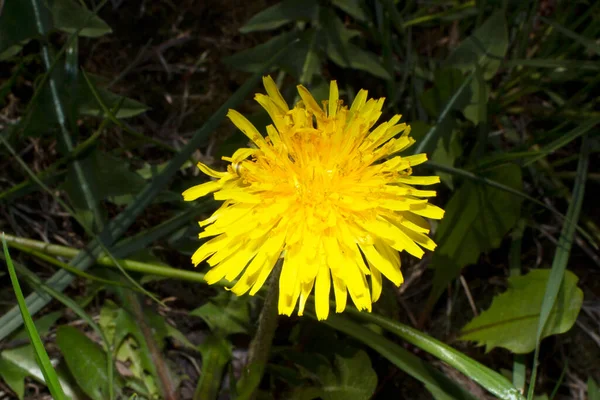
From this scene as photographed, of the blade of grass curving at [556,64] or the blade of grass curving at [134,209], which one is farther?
the blade of grass curving at [556,64]

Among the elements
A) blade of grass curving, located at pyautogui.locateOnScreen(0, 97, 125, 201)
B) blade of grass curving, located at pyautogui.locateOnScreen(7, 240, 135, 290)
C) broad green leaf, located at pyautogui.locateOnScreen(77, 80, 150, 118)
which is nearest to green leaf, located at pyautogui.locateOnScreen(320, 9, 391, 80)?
broad green leaf, located at pyautogui.locateOnScreen(77, 80, 150, 118)

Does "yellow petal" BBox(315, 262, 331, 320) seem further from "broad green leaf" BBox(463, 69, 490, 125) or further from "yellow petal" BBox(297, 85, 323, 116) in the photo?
"broad green leaf" BBox(463, 69, 490, 125)

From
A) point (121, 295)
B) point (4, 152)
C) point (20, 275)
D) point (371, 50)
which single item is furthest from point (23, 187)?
point (371, 50)

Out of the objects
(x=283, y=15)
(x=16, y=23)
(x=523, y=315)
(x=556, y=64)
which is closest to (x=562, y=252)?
(x=523, y=315)

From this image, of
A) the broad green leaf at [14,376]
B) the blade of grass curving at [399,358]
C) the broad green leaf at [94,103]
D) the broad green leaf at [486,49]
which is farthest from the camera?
the broad green leaf at [486,49]

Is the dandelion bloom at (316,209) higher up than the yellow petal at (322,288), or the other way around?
the dandelion bloom at (316,209)

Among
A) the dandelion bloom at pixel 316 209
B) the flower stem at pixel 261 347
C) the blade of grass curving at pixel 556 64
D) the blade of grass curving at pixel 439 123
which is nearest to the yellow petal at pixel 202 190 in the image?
the dandelion bloom at pixel 316 209

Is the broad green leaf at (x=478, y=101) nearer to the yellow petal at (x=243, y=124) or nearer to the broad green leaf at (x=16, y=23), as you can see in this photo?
the yellow petal at (x=243, y=124)

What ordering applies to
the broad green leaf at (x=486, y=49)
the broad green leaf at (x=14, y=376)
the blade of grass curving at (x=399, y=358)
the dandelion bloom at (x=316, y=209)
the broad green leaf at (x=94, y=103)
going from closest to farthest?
the dandelion bloom at (x=316, y=209), the blade of grass curving at (x=399, y=358), the broad green leaf at (x=14, y=376), the broad green leaf at (x=94, y=103), the broad green leaf at (x=486, y=49)
